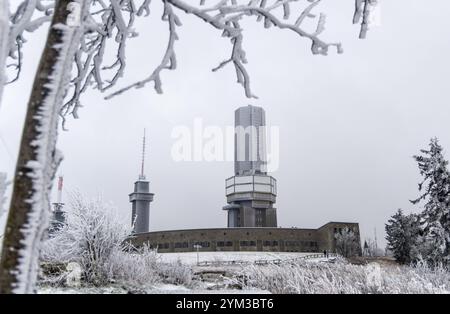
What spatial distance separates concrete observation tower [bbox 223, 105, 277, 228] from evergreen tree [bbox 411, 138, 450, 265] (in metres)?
53.6

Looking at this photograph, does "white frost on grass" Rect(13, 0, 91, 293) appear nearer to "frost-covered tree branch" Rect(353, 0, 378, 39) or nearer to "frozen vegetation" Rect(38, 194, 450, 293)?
"frost-covered tree branch" Rect(353, 0, 378, 39)

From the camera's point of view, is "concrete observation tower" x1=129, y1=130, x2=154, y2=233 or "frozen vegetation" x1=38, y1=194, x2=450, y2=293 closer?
"frozen vegetation" x1=38, y1=194, x2=450, y2=293

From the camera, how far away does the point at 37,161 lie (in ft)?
7.79

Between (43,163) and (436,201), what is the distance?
1168 inches

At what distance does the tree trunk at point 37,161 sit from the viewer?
2273 mm

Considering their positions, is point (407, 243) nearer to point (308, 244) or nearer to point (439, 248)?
point (439, 248)

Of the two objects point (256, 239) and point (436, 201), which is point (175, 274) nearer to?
point (436, 201)

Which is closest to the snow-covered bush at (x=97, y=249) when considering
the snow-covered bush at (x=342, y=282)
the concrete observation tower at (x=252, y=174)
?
the snow-covered bush at (x=342, y=282)

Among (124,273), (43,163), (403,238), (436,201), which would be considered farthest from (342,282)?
(403,238)

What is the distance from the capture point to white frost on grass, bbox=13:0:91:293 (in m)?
2.28

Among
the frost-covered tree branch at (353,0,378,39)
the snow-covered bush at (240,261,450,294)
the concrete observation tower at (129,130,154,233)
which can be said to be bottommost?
the snow-covered bush at (240,261,450,294)

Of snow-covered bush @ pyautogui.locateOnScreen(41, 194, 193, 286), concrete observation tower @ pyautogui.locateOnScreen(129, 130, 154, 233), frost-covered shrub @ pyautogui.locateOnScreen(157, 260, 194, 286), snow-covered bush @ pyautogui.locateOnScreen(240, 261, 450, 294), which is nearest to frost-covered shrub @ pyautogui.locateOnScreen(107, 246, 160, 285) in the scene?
snow-covered bush @ pyautogui.locateOnScreen(41, 194, 193, 286)
